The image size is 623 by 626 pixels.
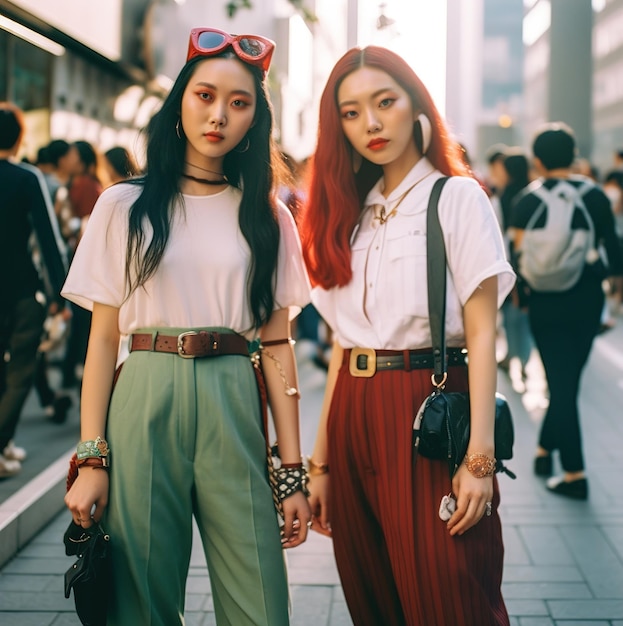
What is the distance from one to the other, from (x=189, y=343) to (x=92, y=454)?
366mm

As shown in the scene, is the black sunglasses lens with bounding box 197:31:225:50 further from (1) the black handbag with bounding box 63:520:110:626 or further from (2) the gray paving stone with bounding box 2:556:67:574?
(2) the gray paving stone with bounding box 2:556:67:574

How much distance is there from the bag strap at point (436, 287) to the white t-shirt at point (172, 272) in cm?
50

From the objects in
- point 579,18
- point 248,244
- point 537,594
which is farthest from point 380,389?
point 579,18

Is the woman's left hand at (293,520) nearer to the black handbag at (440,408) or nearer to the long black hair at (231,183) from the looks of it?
the black handbag at (440,408)

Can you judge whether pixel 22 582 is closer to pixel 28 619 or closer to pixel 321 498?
pixel 28 619

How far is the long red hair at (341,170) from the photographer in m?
2.59

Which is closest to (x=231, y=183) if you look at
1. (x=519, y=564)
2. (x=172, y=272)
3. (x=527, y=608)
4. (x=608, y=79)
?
(x=172, y=272)

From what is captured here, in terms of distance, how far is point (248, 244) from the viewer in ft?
7.99

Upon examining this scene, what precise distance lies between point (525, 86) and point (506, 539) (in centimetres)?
11142

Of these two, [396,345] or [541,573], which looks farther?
[541,573]

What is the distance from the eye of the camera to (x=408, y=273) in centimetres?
252

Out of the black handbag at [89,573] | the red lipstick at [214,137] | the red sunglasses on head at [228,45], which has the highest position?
the red sunglasses on head at [228,45]

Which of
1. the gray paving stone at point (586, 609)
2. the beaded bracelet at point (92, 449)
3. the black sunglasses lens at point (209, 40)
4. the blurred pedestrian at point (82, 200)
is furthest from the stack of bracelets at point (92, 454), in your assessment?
the blurred pedestrian at point (82, 200)

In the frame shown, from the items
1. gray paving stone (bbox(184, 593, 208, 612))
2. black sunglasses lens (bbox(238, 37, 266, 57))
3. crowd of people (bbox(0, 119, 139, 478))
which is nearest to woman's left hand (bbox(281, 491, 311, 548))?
black sunglasses lens (bbox(238, 37, 266, 57))
